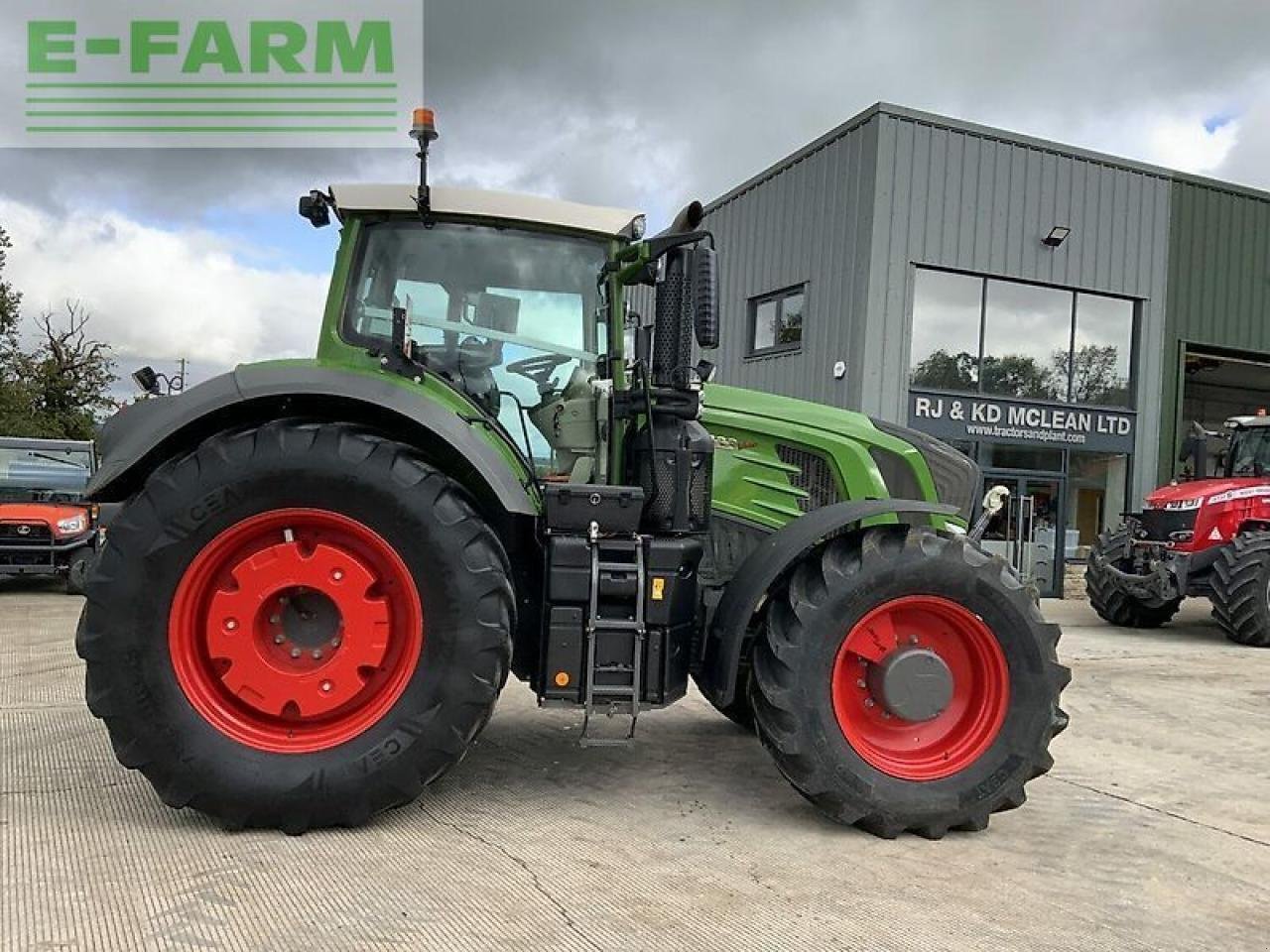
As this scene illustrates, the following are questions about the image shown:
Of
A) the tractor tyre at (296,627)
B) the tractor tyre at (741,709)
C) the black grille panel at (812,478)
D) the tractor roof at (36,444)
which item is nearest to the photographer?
the tractor tyre at (296,627)

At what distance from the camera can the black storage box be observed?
12.7ft

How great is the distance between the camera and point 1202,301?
1538 centimetres

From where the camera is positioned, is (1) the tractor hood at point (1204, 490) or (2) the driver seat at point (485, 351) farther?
(1) the tractor hood at point (1204, 490)

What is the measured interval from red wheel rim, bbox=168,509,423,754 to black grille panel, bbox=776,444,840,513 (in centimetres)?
179

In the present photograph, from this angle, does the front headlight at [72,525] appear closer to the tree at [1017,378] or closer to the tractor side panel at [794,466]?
the tractor side panel at [794,466]

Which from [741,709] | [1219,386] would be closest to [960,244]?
[1219,386]

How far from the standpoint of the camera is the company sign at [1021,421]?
45.1 feet

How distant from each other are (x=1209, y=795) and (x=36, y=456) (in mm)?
12443

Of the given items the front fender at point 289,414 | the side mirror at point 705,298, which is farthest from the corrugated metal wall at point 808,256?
the front fender at point 289,414

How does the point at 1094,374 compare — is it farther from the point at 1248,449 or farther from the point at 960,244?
the point at 1248,449

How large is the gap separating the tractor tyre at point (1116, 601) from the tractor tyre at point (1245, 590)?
972 millimetres

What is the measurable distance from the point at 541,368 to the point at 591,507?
2.15 ft

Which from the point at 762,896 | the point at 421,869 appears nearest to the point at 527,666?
the point at 421,869

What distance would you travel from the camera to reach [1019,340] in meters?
14.4
